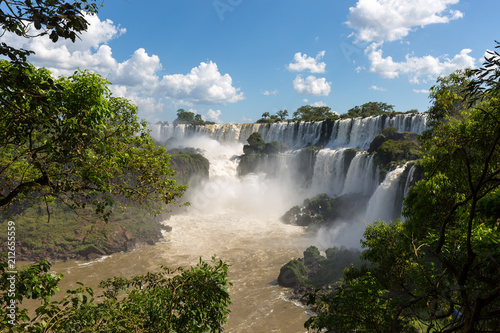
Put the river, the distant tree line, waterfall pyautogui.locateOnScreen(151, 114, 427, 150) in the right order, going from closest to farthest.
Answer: the river < waterfall pyautogui.locateOnScreen(151, 114, 427, 150) < the distant tree line

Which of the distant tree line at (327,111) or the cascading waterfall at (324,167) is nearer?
the cascading waterfall at (324,167)

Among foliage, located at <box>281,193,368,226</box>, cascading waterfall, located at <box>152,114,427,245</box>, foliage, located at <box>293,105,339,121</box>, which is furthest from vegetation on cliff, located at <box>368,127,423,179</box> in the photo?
foliage, located at <box>293,105,339,121</box>

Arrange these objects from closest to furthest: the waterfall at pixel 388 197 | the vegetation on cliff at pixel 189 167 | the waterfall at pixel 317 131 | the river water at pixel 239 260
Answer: the river water at pixel 239 260, the waterfall at pixel 388 197, the waterfall at pixel 317 131, the vegetation on cliff at pixel 189 167

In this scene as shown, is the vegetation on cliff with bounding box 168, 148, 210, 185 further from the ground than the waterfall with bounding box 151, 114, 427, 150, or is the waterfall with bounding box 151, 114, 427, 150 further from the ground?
the waterfall with bounding box 151, 114, 427, 150

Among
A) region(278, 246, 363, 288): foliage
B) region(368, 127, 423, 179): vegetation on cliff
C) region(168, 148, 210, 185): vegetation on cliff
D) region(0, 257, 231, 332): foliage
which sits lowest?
region(278, 246, 363, 288): foliage

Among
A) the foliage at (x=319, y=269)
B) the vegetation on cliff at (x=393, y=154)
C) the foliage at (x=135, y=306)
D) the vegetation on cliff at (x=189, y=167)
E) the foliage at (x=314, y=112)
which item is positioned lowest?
the foliage at (x=319, y=269)

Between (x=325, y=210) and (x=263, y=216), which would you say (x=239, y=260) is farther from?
(x=263, y=216)

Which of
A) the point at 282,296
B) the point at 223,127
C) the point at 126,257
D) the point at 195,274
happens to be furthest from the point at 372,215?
the point at 223,127

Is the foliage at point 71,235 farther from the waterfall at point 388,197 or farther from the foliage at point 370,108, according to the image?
the foliage at point 370,108

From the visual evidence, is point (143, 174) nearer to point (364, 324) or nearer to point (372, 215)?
point (364, 324)

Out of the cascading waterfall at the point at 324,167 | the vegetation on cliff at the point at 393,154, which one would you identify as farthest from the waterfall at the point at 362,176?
the vegetation on cliff at the point at 393,154

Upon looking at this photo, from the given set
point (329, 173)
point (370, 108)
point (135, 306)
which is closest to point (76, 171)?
point (135, 306)

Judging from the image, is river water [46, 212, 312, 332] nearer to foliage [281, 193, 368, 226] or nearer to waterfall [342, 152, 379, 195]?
foliage [281, 193, 368, 226]

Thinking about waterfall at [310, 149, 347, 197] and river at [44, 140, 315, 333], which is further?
waterfall at [310, 149, 347, 197]
